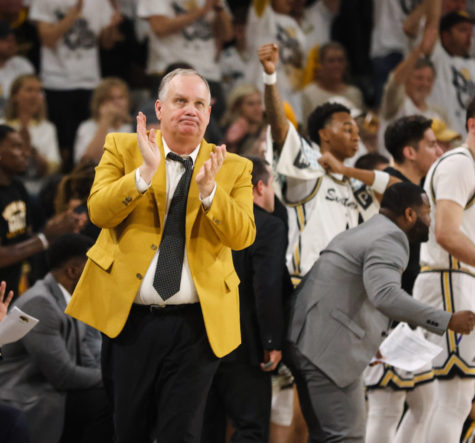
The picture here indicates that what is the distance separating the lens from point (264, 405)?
4.64m

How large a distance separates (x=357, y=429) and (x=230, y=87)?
224 inches

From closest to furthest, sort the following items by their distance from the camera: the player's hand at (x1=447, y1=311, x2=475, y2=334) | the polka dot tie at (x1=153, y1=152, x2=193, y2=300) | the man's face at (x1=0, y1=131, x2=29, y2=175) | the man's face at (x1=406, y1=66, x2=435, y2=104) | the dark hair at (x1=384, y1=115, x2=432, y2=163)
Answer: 1. the polka dot tie at (x1=153, y1=152, x2=193, y2=300)
2. the player's hand at (x1=447, y1=311, x2=475, y2=334)
3. the dark hair at (x1=384, y1=115, x2=432, y2=163)
4. the man's face at (x1=0, y1=131, x2=29, y2=175)
5. the man's face at (x1=406, y1=66, x2=435, y2=104)

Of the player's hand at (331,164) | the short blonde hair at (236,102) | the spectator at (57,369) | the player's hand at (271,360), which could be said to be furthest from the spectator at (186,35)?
the player's hand at (271,360)

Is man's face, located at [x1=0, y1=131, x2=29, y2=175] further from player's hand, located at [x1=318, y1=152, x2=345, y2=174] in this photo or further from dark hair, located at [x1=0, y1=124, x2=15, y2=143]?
player's hand, located at [x1=318, y1=152, x2=345, y2=174]

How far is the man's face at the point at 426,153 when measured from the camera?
585 centimetres

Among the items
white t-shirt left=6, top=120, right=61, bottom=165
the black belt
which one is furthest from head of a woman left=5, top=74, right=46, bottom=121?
the black belt

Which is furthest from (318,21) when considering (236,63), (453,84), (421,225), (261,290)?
(261,290)

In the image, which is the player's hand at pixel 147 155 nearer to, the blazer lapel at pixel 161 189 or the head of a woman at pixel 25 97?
the blazer lapel at pixel 161 189

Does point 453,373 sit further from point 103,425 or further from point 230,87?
point 230,87

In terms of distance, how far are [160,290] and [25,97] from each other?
191 inches

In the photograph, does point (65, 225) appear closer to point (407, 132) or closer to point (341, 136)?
point (341, 136)

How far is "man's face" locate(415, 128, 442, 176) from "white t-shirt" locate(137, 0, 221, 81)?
11.0 feet

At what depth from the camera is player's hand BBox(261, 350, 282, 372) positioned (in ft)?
14.8

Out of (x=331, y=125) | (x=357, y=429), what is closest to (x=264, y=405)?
(x=357, y=429)
